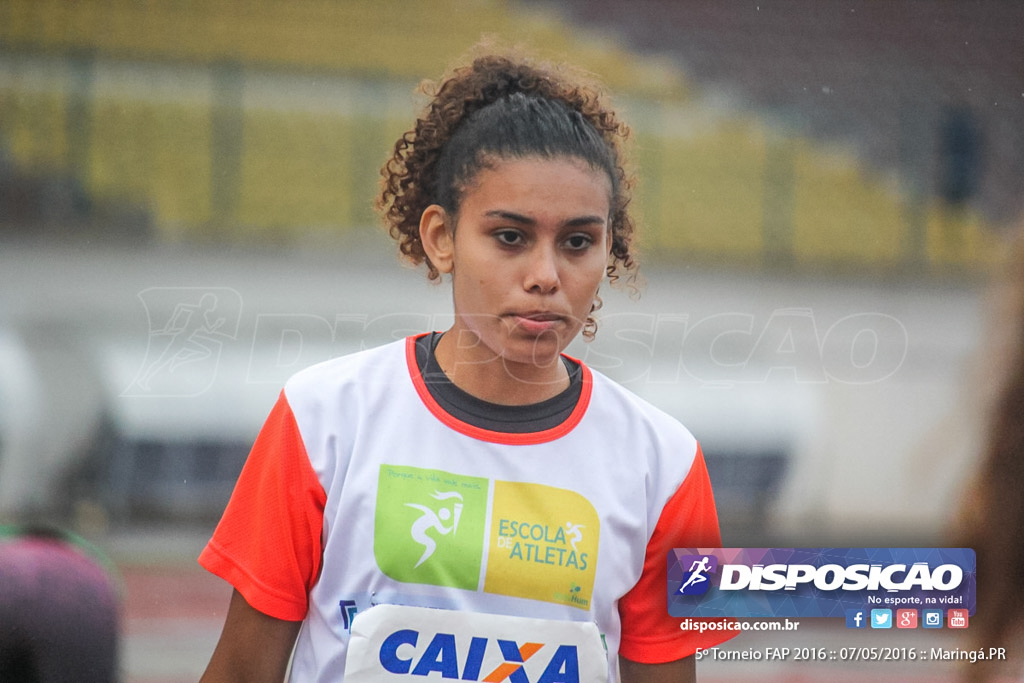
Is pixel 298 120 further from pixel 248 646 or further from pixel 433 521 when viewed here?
pixel 248 646

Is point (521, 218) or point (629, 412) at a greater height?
point (521, 218)

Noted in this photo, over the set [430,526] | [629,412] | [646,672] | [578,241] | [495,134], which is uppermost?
[495,134]

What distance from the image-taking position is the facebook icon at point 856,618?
190 cm

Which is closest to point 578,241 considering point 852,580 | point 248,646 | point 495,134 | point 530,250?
point 530,250

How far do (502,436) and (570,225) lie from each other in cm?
32

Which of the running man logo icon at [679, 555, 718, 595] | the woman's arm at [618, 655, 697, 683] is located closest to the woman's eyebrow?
the running man logo icon at [679, 555, 718, 595]

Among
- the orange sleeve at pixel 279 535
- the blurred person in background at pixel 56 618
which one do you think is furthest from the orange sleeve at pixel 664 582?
the blurred person in background at pixel 56 618

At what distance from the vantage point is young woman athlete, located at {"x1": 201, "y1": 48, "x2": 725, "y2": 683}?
1.49m

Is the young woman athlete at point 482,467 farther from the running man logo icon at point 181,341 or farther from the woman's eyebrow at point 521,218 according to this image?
the running man logo icon at point 181,341

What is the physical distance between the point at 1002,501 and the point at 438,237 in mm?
853

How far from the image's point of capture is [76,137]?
1.83 m

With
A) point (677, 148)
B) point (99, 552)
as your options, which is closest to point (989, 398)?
point (677, 148)

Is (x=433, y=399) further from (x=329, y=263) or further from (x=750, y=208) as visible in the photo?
(x=750, y=208)

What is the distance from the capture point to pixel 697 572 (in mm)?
1726
